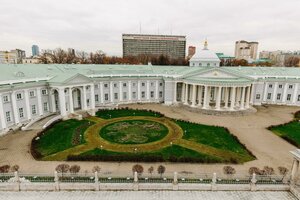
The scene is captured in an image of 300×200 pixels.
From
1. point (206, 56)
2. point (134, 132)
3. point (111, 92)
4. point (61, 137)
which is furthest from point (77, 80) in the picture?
point (206, 56)

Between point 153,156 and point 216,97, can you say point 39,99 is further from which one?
point 216,97

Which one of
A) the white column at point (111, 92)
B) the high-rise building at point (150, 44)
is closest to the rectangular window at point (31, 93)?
the white column at point (111, 92)

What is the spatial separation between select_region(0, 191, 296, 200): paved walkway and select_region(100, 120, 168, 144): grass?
1106cm

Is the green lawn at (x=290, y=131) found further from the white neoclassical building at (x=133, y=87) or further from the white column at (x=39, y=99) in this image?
the white column at (x=39, y=99)

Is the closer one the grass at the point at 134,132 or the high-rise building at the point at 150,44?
the grass at the point at 134,132

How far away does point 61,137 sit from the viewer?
1177 inches

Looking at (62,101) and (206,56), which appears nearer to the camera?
(62,101)

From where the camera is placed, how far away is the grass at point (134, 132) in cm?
2912

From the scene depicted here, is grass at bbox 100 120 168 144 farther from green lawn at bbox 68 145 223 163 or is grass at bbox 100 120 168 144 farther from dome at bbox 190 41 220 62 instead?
dome at bbox 190 41 220 62

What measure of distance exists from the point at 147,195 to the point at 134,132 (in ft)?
49.6

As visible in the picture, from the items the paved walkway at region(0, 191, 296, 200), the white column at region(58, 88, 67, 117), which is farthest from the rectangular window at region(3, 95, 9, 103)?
the paved walkway at region(0, 191, 296, 200)

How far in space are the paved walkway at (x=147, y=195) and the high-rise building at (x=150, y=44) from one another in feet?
525

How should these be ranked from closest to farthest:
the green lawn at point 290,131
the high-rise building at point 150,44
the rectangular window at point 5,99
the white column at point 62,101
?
the green lawn at point 290,131
the rectangular window at point 5,99
the white column at point 62,101
the high-rise building at point 150,44

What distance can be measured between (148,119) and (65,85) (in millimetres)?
15805
